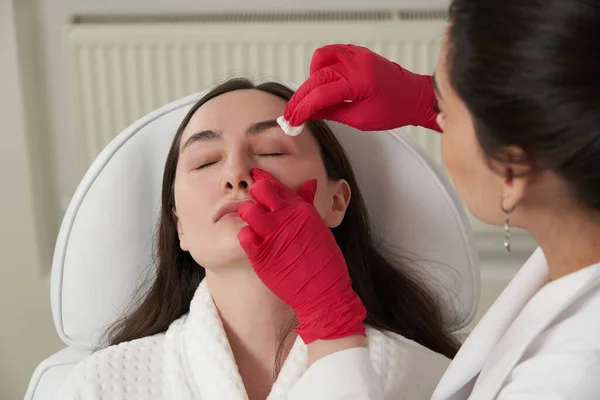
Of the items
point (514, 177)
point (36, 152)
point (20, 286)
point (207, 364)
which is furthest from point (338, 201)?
point (20, 286)

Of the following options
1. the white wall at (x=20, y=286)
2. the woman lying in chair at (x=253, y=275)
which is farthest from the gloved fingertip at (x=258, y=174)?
the white wall at (x=20, y=286)

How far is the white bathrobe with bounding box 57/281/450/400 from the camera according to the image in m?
1.15

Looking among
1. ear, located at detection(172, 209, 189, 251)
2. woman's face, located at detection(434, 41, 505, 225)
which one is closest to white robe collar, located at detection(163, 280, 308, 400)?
ear, located at detection(172, 209, 189, 251)

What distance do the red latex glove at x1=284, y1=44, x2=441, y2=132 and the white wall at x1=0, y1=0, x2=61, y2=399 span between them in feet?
5.10

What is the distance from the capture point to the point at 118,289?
4.51 feet

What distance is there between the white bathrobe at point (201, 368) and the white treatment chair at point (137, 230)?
0.18m

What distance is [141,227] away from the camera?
54.8 inches

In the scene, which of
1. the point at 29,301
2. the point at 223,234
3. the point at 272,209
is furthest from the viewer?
the point at 29,301

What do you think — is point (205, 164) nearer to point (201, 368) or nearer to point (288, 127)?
point (288, 127)

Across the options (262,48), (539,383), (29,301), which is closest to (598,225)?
(539,383)

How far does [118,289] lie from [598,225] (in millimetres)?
952

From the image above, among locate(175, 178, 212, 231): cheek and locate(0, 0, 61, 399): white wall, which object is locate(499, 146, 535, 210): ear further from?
locate(0, 0, 61, 399): white wall

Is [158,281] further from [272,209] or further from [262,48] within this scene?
[262,48]

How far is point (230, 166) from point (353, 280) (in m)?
0.39
